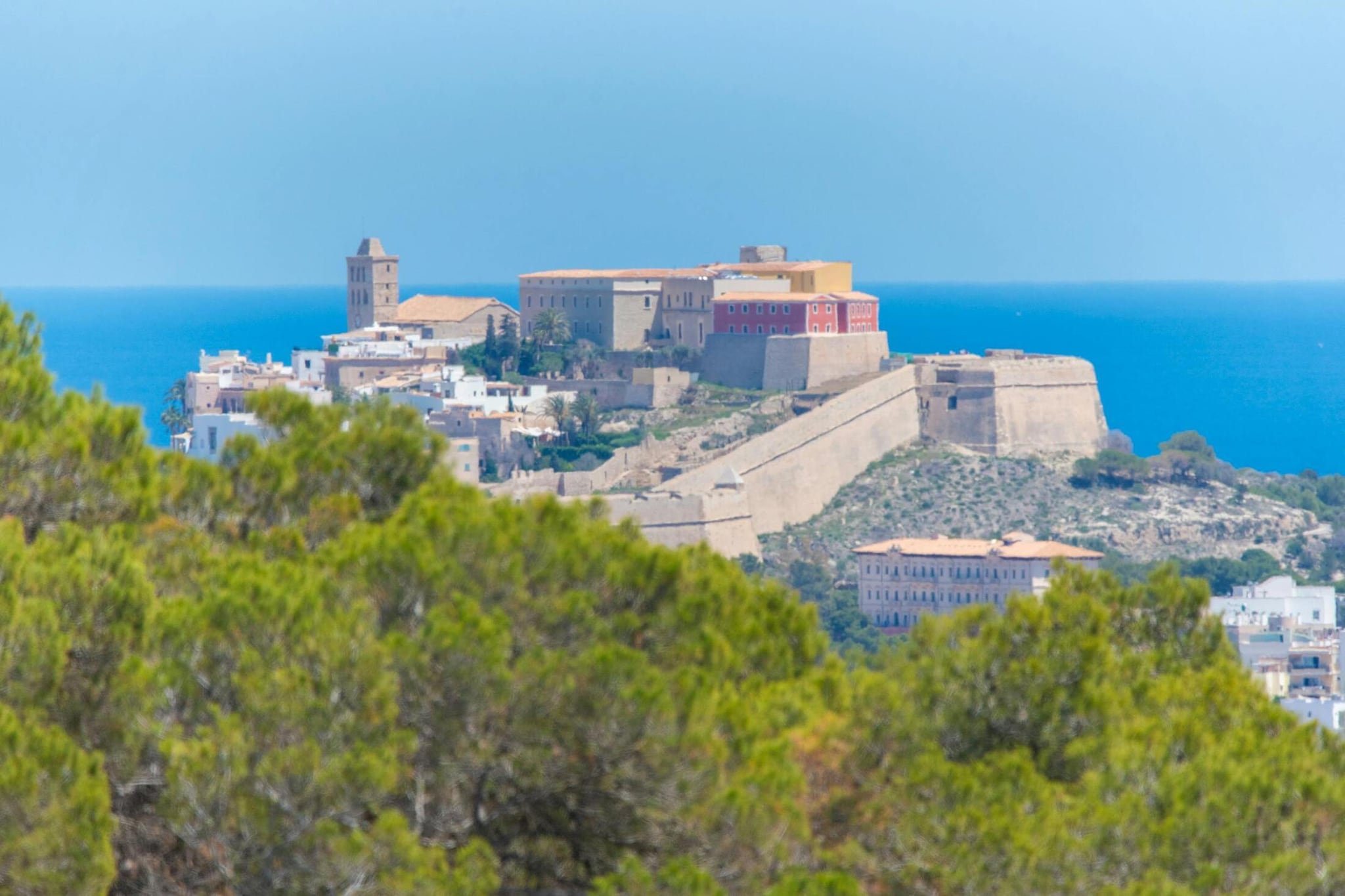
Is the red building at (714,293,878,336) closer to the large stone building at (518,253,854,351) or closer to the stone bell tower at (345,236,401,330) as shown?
the large stone building at (518,253,854,351)

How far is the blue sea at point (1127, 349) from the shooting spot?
312 ft

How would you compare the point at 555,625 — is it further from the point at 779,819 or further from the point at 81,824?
the point at 81,824

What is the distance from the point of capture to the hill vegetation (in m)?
10.0

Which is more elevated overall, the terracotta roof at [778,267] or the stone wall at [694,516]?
the terracotta roof at [778,267]

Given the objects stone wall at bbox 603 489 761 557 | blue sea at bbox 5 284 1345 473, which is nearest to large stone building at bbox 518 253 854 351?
stone wall at bbox 603 489 761 557

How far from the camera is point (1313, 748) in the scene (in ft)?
39.0

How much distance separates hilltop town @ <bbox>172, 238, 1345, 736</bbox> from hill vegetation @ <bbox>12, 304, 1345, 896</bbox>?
104ft

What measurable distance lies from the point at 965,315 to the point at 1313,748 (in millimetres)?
142221

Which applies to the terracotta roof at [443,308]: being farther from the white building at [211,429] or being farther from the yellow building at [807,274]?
the white building at [211,429]

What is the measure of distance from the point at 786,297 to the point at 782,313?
32cm

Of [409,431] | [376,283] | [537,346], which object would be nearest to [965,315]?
[376,283]

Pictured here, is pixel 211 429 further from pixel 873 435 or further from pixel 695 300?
pixel 873 435

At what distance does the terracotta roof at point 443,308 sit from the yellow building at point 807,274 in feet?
22.2

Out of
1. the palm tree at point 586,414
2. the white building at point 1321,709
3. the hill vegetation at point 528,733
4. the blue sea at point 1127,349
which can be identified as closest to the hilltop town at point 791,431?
the palm tree at point 586,414
